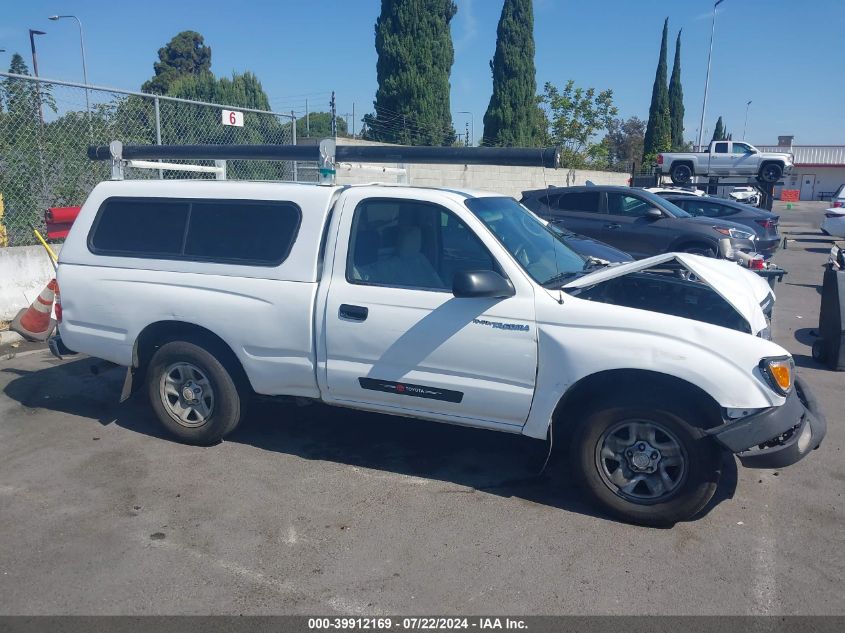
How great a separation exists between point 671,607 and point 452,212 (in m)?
2.56

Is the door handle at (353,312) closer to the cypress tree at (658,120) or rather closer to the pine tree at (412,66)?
the pine tree at (412,66)

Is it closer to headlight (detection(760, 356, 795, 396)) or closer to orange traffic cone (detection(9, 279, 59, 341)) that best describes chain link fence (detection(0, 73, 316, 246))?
orange traffic cone (detection(9, 279, 59, 341))

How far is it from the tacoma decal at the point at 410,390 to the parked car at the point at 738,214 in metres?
11.5

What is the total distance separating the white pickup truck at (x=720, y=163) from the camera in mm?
26188

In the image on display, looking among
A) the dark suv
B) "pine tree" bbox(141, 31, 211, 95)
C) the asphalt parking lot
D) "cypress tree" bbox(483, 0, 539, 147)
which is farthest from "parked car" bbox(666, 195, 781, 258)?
"pine tree" bbox(141, 31, 211, 95)

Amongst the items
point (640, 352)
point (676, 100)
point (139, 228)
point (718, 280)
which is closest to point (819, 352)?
point (718, 280)

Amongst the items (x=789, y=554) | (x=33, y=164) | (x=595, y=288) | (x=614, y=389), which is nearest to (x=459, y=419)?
(x=614, y=389)

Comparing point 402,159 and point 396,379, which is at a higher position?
point 402,159

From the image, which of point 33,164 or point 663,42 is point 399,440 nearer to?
point 33,164

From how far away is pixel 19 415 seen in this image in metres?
5.98

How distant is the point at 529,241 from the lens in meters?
4.88

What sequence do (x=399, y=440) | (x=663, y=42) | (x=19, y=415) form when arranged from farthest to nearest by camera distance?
(x=663, y=42) → (x=19, y=415) → (x=399, y=440)

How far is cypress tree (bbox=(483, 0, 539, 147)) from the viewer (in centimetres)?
2967

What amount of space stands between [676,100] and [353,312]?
51431 millimetres
